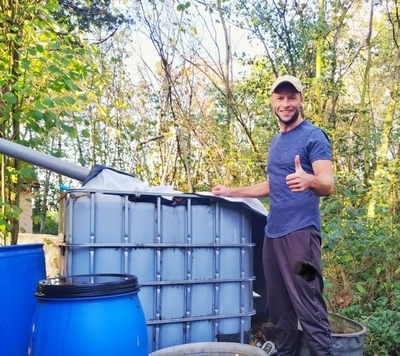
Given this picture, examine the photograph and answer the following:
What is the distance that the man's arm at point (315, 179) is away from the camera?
1894 mm

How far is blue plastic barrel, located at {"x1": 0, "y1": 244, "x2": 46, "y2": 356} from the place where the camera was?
1.81 m

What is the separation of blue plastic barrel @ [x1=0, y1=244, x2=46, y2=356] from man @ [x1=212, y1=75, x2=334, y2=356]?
112 cm

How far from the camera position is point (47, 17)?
3592 millimetres

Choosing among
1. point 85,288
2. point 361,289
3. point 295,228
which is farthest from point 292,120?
point 361,289

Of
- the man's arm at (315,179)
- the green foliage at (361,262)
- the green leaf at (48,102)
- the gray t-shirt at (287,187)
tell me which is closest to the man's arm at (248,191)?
the gray t-shirt at (287,187)

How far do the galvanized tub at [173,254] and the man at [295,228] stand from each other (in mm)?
214

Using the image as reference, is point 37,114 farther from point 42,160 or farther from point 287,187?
point 287,187

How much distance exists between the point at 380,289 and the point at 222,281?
7.50 feet

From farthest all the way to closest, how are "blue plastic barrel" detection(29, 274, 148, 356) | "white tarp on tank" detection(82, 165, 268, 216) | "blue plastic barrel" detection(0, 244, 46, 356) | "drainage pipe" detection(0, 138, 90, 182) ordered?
"drainage pipe" detection(0, 138, 90, 182)
"white tarp on tank" detection(82, 165, 268, 216)
"blue plastic barrel" detection(0, 244, 46, 356)
"blue plastic barrel" detection(29, 274, 148, 356)

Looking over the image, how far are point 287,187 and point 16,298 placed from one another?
150 centimetres

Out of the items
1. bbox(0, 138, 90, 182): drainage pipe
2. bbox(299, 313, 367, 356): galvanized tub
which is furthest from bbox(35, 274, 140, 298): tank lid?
bbox(299, 313, 367, 356): galvanized tub

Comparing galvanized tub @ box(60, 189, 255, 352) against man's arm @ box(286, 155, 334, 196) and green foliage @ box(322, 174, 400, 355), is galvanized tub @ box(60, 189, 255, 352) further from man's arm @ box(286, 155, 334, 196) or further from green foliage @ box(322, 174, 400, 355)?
green foliage @ box(322, 174, 400, 355)

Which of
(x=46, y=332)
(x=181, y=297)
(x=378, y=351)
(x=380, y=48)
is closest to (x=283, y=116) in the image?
(x=181, y=297)

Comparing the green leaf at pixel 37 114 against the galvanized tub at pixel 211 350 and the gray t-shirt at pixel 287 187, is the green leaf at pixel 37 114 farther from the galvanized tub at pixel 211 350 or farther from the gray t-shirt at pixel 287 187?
the galvanized tub at pixel 211 350
